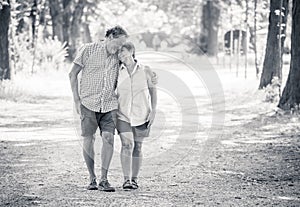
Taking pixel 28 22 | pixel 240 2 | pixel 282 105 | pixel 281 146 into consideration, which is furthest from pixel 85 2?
pixel 281 146

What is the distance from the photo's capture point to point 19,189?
26.0 feet

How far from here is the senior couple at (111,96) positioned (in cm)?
768

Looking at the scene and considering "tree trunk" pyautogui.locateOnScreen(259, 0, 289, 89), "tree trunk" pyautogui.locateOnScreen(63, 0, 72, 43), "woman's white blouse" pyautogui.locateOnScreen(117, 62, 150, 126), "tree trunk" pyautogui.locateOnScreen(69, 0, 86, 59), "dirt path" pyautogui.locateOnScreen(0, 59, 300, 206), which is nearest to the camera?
"dirt path" pyautogui.locateOnScreen(0, 59, 300, 206)

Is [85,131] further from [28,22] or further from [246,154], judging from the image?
[28,22]

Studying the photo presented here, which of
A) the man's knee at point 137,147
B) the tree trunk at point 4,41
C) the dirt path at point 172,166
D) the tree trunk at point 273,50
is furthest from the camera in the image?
the tree trunk at point 4,41

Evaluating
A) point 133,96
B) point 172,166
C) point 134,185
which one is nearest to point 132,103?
point 133,96

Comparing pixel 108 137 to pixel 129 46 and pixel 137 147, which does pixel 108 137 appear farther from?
pixel 129 46

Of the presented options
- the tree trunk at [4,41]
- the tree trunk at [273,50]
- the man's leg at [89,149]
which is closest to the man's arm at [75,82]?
the man's leg at [89,149]

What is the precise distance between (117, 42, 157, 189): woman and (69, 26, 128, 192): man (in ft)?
0.38

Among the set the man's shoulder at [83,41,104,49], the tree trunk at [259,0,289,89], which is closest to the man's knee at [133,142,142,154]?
the man's shoulder at [83,41,104,49]

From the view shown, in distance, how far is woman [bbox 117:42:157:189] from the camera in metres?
7.82

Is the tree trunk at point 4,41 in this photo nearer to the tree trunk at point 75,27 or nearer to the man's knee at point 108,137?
the man's knee at point 108,137

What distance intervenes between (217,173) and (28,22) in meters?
30.1

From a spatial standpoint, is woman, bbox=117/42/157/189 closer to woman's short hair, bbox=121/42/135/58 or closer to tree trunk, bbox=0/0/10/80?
woman's short hair, bbox=121/42/135/58
